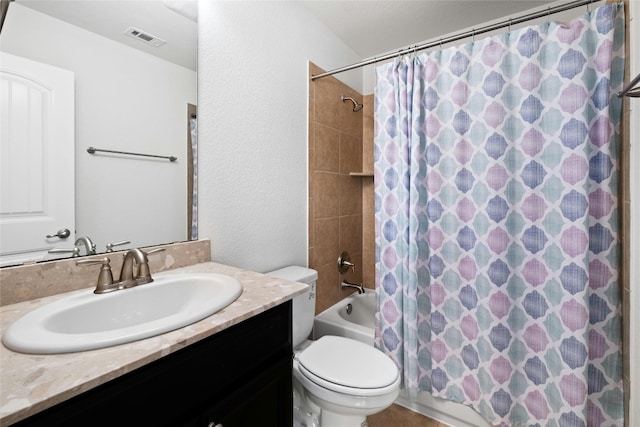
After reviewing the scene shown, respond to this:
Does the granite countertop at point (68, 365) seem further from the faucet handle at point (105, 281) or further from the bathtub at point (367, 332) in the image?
the bathtub at point (367, 332)

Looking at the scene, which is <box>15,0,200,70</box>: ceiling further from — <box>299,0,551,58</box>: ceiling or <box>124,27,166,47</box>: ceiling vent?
<box>299,0,551,58</box>: ceiling

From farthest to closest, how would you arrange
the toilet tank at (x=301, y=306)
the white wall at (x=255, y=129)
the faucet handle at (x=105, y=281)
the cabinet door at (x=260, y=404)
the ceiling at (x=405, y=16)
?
the ceiling at (x=405, y=16), the toilet tank at (x=301, y=306), the white wall at (x=255, y=129), the faucet handle at (x=105, y=281), the cabinet door at (x=260, y=404)

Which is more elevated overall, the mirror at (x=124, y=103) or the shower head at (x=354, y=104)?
the shower head at (x=354, y=104)

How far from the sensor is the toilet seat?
3.77ft

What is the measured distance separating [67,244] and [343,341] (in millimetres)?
1218

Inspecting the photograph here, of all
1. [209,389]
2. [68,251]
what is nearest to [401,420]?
[209,389]

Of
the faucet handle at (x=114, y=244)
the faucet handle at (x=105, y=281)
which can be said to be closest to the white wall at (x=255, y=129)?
the faucet handle at (x=114, y=244)

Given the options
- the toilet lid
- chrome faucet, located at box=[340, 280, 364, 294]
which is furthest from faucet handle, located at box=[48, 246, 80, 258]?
chrome faucet, located at box=[340, 280, 364, 294]

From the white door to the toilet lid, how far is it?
1034mm

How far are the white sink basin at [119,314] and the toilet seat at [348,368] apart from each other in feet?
1.97

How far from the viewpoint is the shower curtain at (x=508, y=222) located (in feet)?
3.89

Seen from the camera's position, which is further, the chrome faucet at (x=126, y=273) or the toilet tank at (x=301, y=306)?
the toilet tank at (x=301, y=306)

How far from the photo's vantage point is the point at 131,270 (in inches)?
36.8

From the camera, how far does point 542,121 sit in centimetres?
127
